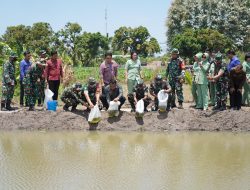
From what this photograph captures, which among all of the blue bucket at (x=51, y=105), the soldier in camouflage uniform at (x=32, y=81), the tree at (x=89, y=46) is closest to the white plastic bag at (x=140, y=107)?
the blue bucket at (x=51, y=105)

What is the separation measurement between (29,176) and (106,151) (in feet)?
6.63

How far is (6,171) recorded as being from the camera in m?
6.40

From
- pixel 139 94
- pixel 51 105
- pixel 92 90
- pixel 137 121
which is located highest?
pixel 92 90

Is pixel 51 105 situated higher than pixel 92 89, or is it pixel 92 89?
pixel 92 89

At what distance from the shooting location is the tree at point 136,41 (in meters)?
48.9

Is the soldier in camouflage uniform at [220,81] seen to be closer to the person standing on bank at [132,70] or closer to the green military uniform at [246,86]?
the green military uniform at [246,86]

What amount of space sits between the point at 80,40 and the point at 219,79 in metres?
35.5

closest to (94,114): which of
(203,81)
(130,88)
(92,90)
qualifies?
(92,90)

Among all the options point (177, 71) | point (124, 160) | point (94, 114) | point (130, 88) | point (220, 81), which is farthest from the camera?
point (130, 88)

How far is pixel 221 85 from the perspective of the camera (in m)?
10.4

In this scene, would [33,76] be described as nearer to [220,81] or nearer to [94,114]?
[94,114]

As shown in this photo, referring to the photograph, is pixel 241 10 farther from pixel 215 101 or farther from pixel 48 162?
pixel 48 162

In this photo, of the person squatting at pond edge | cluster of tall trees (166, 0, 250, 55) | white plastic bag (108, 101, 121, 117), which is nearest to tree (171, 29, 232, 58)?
cluster of tall trees (166, 0, 250, 55)

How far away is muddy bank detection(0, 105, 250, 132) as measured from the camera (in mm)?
10148
